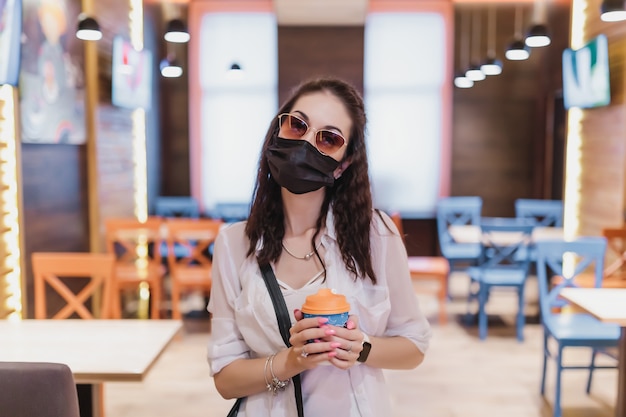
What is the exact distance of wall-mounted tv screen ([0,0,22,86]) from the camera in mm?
3184

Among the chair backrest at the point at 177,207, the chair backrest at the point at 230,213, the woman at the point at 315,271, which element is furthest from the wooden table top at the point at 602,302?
the chair backrest at the point at 177,207

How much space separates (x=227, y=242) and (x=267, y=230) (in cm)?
10

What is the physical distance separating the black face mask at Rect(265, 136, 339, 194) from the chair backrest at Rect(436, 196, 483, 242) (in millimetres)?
5398

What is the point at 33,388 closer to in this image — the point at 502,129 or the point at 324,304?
the point at 324,304

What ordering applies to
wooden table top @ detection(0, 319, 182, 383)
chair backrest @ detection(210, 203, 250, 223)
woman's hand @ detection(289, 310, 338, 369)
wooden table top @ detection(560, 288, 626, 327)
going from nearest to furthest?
woman's hand @ detection(289, 310, 338, 369) → wooden table top @ detection(0, 319, 182, 383) → wooden table top @ detection(560, 288, 626, 327) → chair backrest @ detection(210, 203, 250, 223)

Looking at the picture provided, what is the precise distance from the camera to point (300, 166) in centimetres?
129

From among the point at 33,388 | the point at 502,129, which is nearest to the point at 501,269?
the point at 502,129

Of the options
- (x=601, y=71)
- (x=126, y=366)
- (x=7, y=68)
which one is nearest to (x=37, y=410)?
(x=126, y=366)

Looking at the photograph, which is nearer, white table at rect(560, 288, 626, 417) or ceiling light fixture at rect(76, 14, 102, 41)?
white table at rect(560, 288, 626, 417)

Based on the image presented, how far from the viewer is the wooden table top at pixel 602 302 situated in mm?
2371

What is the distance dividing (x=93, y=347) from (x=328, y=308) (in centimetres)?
125

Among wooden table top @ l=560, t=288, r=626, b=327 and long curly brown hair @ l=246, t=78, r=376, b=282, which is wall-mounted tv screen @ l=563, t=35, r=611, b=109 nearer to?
wooden table top @ l=560, t=288, r=626, b=327

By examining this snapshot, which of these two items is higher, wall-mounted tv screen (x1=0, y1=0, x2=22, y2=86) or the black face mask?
wall-mounted tv screen (x1=0, y1=0, x2=22, y2=86)

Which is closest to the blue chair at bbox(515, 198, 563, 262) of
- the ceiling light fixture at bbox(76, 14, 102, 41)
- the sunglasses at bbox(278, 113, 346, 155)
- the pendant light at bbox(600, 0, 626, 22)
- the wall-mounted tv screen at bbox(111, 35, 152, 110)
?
the pendant light at bbox(600, 0, 626, 22)
